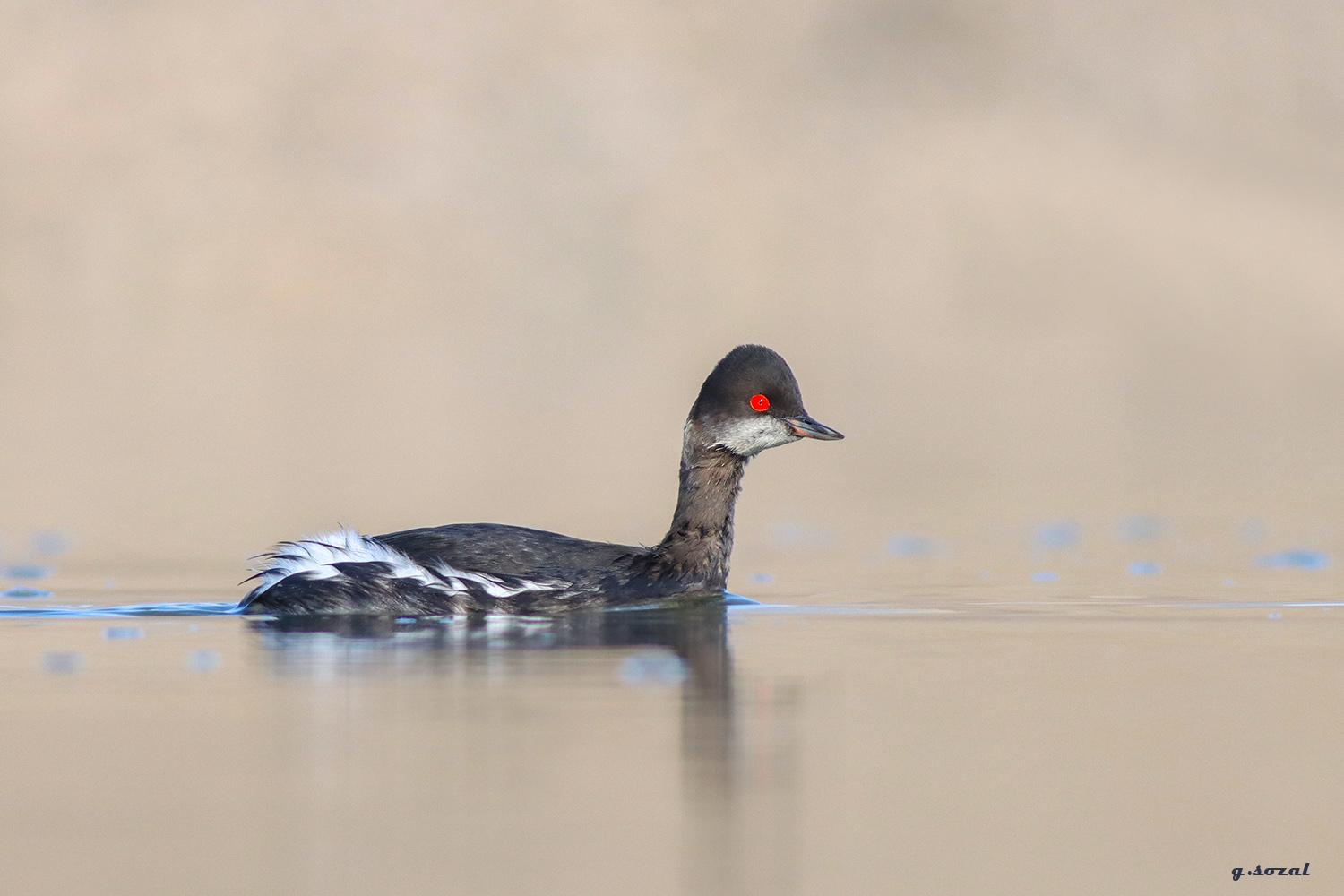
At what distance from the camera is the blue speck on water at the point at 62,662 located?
31.4ft

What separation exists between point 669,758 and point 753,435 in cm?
590

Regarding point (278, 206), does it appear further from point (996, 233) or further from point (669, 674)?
point (669, 674)

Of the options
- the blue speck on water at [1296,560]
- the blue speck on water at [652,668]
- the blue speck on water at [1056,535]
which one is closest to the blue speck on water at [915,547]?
the blue speck on water at [1056,535]

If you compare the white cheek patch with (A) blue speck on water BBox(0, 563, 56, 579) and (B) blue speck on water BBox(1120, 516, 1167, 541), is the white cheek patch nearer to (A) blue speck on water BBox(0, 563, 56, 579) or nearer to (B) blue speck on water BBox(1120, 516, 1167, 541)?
(A) blue speck on water BBox(0, 563, 56, 579)

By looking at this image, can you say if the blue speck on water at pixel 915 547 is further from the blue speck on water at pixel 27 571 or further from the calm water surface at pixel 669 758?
the blue speck on water at pixel 27 571

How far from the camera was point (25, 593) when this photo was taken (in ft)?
42.9

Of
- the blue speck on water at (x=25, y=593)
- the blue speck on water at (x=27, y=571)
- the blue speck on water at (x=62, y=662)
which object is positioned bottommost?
the blue speck on water at (x=62, y=662)

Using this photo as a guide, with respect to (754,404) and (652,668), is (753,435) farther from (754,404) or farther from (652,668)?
(652,668)

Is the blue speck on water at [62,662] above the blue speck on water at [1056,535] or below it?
below

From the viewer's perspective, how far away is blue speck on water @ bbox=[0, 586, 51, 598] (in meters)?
12.9

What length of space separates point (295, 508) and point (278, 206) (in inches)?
2008

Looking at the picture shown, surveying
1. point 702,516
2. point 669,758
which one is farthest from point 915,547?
point 669,758

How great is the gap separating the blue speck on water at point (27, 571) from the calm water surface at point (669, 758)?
119 inches

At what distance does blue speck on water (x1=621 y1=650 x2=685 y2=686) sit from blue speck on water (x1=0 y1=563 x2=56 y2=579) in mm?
5790
